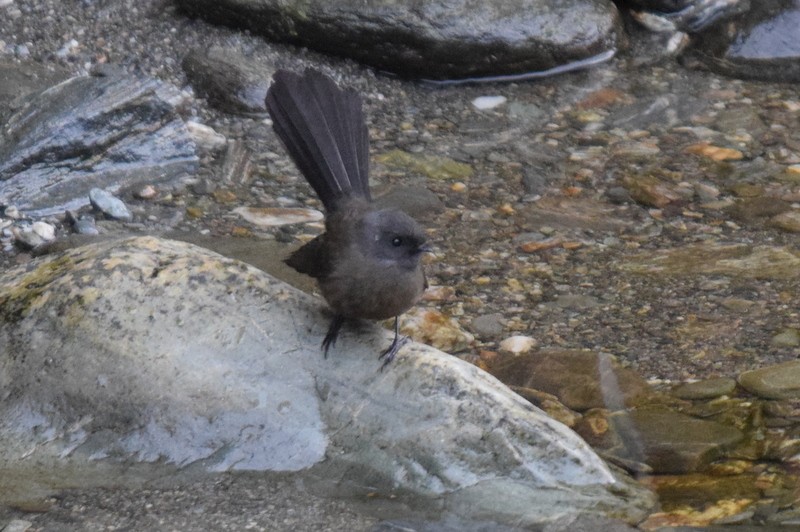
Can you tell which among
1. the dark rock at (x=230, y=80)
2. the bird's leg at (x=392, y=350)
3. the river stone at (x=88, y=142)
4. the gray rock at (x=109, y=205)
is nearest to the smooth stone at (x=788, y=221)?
the bird's leg at (x=392, y=350)

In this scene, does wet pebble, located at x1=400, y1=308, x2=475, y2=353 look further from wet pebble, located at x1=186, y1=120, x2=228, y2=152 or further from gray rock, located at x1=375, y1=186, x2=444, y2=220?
wet pebble, located at x1=186, y1=120, x2=228, y2=152

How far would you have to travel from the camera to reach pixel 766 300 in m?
5.27

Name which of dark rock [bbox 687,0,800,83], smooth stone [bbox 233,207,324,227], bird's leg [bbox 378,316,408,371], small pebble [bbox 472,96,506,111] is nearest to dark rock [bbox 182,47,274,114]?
smooth stone [bbox 233,207,324,227]

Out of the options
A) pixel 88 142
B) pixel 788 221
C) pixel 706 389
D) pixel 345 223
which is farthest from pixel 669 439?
pixel 88 142

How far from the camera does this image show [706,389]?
4617mm

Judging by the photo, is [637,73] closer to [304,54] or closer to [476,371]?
[304,54]

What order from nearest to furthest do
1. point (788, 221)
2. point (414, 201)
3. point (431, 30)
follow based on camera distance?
point (788, 221) < point (414, 201) < point (431, 30)

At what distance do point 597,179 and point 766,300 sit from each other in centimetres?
154

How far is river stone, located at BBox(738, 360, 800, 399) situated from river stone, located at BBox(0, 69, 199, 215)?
3424mm

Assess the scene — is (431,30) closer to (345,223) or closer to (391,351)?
Answer: (345,223)

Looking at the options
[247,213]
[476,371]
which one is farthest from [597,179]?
[476,371]

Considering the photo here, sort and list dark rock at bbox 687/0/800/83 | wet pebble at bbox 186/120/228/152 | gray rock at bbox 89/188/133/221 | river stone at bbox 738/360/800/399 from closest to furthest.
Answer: river stone at bbox 738/360/800/399
gray rock at bbox 89/188/133/221
wet pebble at bbox 186/120/228/152
dark rock at bbox 687/0/800/83

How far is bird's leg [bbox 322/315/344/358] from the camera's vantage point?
4111 millimetres

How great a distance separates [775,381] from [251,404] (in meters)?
2.14
